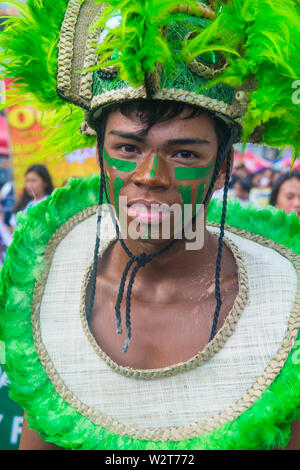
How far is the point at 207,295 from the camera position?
5.91ft

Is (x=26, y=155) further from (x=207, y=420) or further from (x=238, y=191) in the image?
(x=207, y=420)

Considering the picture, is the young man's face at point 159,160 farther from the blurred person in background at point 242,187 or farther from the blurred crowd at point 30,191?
the blurred person in background at point 242,187

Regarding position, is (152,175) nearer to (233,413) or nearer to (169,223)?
(169,223)

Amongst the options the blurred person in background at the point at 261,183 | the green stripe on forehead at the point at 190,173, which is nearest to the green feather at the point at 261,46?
the green stripe on forehead at the point at 190,173

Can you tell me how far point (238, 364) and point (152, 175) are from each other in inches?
25.4

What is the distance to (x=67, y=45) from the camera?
171 centimetres

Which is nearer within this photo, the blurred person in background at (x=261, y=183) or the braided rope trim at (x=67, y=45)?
the braided rope trim at (x=67, y=45)

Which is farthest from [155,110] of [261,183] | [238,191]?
[261,183]

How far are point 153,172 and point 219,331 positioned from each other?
0.55 metres

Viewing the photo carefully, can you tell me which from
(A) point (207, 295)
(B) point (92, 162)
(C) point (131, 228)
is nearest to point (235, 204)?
(A) point (207, 295)

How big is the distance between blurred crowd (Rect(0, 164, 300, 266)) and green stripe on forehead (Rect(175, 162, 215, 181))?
2.23 feet

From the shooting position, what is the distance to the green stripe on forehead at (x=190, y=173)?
1596mm

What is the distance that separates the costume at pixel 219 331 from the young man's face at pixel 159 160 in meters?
0.08

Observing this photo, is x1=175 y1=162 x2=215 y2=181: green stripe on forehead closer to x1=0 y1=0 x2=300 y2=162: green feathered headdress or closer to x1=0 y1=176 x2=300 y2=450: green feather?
x1=0 y1=0 x2=300 y2=162: green feathered headdress
